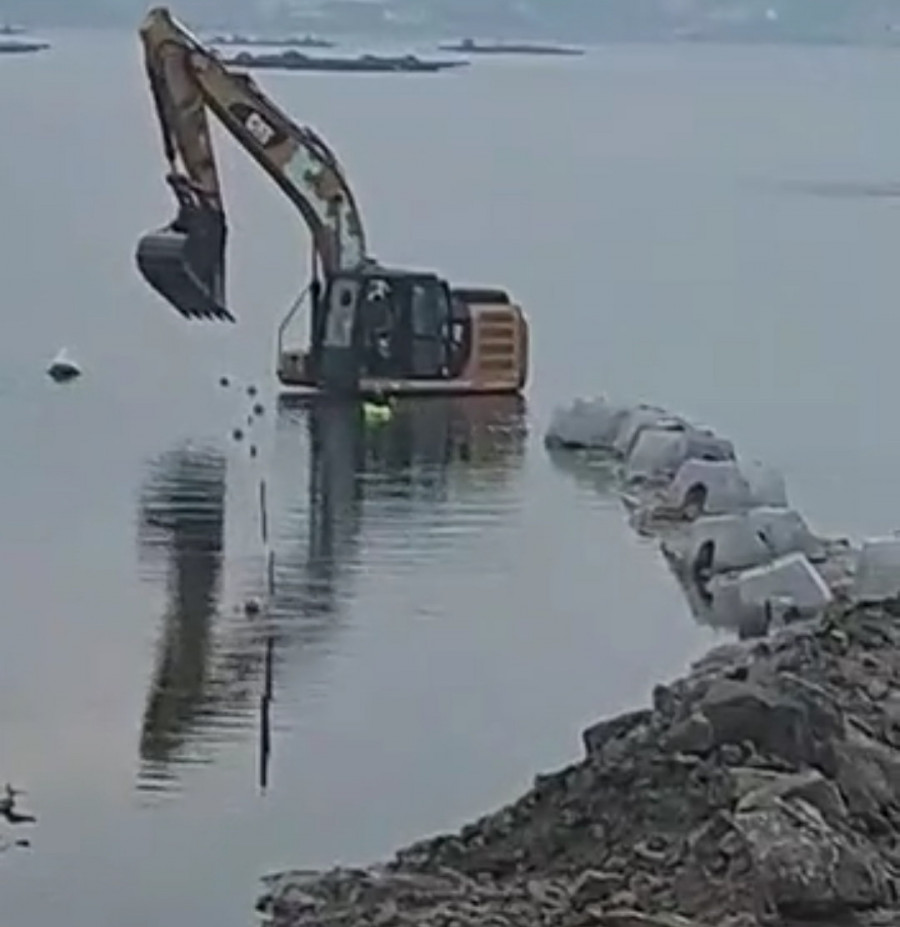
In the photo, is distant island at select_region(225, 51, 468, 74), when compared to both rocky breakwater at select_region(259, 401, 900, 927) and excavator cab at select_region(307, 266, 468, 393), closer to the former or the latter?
excavator cab at select_region(307, 266, 468, 393)

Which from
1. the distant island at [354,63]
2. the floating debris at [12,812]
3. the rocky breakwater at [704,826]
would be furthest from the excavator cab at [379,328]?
the distant island at [354,63]

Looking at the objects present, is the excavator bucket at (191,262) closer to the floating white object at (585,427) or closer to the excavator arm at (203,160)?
the excavator arm at (203,160)

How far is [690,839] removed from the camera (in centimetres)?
1123

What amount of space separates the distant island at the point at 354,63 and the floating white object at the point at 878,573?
11864cm

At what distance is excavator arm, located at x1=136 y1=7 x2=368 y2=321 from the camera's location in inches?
950

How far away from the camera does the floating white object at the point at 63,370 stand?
89.0 ft

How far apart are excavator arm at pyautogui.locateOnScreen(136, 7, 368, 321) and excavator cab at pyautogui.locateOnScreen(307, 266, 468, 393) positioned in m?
0.41

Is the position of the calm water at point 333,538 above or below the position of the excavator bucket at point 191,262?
below

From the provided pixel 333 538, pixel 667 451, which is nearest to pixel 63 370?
pixel 667 451

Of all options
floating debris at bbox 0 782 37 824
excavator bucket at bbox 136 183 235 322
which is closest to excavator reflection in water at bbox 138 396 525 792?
floating debris at bbox 0 782 37 824

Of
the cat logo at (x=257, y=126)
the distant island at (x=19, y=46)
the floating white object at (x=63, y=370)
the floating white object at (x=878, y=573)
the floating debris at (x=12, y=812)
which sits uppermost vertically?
the cat logo at (x=257, y=126)

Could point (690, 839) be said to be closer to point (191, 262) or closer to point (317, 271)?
point (191, 262)

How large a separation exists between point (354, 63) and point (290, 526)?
136513 millimetres

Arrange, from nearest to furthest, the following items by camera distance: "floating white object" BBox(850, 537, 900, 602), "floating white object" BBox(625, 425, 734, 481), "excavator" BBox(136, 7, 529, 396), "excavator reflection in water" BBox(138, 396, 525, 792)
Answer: "excavator reflection in water" BBox(138, 396, 525, 792) → "floating white object" BBox(850, 537, 900, 602) → "floating white object" BBox(625, 425, 734, 481) → "excavator" BBox(136, 7, 529, 396)
